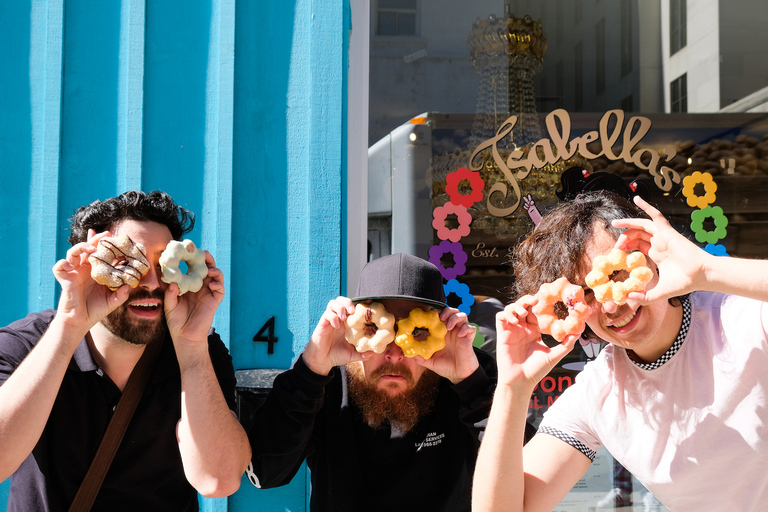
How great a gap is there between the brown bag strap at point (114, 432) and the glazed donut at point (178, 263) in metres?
0.35

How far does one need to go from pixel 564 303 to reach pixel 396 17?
7.51ft

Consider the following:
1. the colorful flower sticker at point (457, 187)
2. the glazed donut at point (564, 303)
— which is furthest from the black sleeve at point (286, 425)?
the colorful flower sticker at point (457, 187)

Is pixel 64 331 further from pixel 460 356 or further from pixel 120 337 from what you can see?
pixel 460 356

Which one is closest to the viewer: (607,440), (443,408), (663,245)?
(663,245)

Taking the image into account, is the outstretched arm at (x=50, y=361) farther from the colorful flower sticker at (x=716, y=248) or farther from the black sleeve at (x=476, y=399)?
the colorful flower sticker at (x=716, y=248)

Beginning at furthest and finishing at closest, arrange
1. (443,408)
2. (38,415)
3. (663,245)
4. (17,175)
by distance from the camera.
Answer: (17,175) → (443,408) → (38,415) → (663,245)

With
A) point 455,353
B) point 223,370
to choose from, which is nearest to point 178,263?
point 223,370

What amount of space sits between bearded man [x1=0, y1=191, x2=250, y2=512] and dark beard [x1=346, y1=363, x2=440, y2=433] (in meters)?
0.51

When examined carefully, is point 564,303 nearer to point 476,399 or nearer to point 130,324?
point 476,399

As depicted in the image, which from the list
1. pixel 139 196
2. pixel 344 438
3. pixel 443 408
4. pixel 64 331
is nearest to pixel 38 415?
pixel 64 331

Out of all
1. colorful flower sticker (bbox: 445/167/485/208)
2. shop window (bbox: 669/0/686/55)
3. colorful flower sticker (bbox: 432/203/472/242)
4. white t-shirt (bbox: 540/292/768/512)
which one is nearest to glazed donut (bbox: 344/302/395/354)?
white t-shirt (bbox: 540/292/768/512)

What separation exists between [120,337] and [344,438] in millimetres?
991

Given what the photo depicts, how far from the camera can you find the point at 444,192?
3.73m

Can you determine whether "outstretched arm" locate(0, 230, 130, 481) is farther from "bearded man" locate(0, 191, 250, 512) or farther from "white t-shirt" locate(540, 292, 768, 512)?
"white t-shirt" locate(540, 292, 768, 512)
